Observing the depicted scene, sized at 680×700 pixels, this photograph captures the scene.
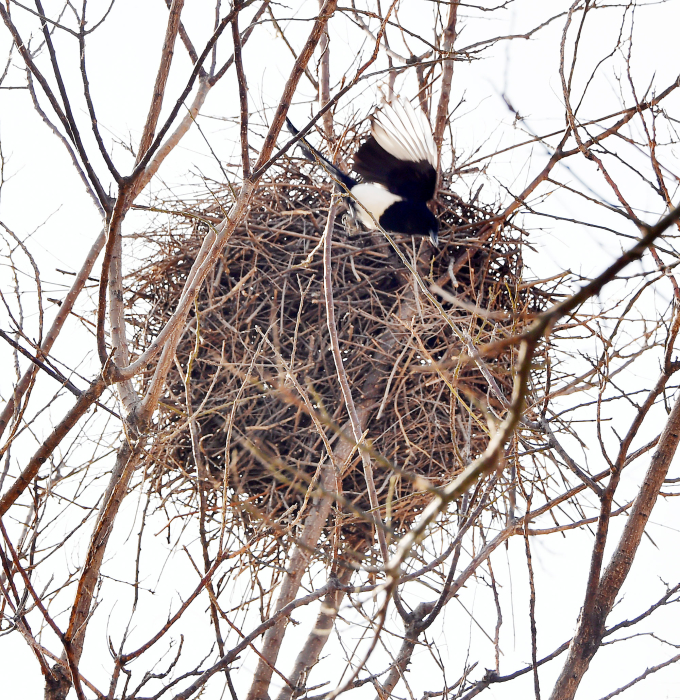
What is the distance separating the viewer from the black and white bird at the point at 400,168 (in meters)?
1.75

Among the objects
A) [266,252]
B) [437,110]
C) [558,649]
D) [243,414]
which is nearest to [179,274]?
[266,252]

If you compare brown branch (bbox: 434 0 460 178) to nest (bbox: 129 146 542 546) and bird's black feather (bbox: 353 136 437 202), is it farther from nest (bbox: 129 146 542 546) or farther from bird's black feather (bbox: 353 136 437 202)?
nest (bbox: 129 146 542 546)

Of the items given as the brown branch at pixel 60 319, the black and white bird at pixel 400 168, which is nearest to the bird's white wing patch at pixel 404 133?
the black and white bird at pixel 400 168

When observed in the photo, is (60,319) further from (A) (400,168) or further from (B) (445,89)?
(B) (445,89)

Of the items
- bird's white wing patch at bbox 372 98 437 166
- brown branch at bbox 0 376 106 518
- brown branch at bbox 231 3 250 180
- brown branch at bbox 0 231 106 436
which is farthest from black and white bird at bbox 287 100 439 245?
brown branch at bbox 0 376 106 518

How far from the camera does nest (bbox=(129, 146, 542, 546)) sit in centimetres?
169

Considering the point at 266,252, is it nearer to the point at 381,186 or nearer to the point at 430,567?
the point at 381,186

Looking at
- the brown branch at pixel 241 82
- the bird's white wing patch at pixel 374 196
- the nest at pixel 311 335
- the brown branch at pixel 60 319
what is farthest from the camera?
the bird's white wing patch at pixel 374 196

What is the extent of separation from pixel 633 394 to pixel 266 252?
1066 millimetres

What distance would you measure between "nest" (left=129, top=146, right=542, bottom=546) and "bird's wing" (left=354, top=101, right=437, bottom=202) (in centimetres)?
11

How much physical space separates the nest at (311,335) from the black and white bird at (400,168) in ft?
0.24

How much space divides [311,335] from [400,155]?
53cm

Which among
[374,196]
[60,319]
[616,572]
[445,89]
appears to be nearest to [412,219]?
[374,196]

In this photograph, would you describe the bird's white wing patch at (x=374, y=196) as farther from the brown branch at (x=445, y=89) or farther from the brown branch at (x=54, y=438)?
the brown branch at (x=54, y=438)
